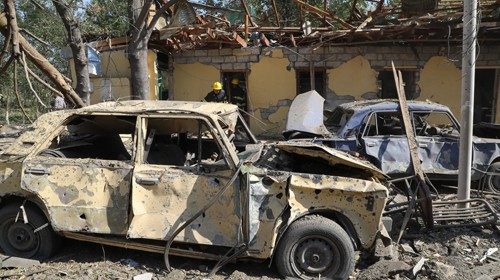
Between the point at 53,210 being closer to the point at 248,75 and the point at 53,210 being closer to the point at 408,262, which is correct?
the point at 408,262

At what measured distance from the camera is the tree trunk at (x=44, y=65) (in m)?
5.27

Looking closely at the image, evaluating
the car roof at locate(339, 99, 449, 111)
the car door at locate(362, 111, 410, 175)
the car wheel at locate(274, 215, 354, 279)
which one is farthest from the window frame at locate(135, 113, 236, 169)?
the car roof at locate(339, 99, 449, 111)

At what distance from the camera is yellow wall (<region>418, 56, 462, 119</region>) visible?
1230 centimetres

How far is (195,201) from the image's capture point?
3.96m

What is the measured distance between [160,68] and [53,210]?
1069cm

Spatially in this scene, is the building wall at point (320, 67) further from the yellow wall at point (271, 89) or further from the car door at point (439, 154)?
the car door at point (439, 154)

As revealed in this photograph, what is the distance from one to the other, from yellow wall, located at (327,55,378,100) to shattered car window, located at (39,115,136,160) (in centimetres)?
860

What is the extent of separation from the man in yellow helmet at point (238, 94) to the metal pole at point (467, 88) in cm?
862

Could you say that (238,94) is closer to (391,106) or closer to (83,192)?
(391,106)

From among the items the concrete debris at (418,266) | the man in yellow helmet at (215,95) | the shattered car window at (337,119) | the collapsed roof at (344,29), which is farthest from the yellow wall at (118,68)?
the concrete debris at (418,266)

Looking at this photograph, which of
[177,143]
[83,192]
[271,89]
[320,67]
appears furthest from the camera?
[271,89]

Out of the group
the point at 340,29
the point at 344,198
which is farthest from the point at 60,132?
the point at 340,29

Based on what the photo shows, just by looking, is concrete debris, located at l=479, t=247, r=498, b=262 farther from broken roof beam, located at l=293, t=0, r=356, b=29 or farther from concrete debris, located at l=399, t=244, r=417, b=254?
broken roof beam, located at l=293, t=0, r=356, b=29

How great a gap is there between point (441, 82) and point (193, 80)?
274 inches
